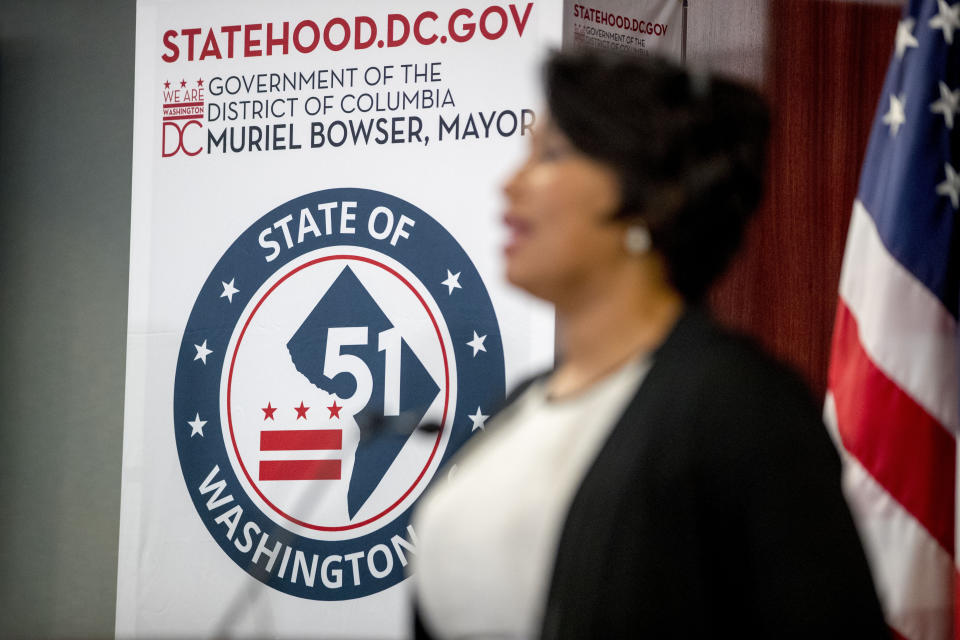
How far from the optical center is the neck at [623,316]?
1.08 meters

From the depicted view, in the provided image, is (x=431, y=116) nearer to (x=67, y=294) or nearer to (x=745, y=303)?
(x=745, y=303)

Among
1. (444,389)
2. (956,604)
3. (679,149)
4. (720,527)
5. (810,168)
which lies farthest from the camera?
(444,389)

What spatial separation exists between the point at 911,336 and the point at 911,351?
3 centimetres

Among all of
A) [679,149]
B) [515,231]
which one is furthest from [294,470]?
[679,149]

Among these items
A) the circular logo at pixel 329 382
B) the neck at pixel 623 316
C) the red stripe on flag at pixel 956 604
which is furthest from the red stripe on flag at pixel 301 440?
the neck at pixel 623 316

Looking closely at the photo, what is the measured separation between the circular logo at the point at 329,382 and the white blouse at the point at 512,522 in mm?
2213

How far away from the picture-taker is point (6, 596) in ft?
13.7

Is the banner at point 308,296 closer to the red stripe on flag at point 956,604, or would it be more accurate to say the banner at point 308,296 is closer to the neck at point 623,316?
the red stripe on flag at point 956,604

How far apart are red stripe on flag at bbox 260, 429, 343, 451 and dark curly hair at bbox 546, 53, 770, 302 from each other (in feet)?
8.19

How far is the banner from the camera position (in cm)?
340

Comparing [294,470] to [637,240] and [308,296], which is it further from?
[637,240]

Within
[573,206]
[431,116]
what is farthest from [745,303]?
[573,206]

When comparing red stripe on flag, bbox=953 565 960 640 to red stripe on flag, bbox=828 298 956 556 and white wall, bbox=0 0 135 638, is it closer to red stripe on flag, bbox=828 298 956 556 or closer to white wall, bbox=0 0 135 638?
red stripe on flag, bbox=828 298 956 556

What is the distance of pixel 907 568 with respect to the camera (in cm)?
235
